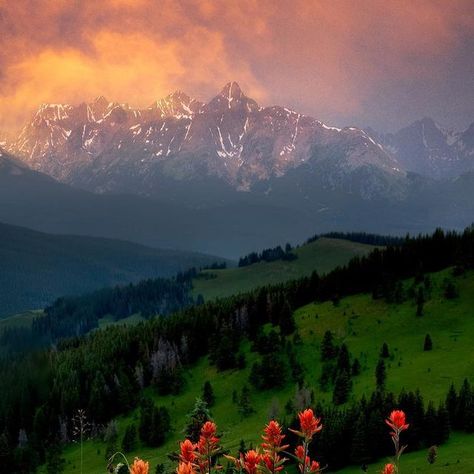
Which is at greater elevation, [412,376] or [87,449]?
[412,376]

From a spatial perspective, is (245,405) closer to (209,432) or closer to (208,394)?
(208,394)

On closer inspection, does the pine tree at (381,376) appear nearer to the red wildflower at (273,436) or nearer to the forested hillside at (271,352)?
the forested hillside at (271,352)

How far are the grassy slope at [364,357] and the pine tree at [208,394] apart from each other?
4.33 feet

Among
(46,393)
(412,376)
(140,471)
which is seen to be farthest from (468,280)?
(140,471)

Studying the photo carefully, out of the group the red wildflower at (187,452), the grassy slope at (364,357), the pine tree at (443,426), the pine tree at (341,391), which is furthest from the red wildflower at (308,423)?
the pine tree at (341,391)

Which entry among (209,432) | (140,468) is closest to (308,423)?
(209,432)

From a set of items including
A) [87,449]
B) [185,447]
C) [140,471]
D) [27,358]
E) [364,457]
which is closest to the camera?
[140,471]

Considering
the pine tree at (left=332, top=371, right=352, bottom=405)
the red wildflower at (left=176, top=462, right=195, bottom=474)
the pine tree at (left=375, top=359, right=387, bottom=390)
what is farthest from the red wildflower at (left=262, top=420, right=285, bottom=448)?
the pine tree at (left=375, top=359, right=387, bottom=390)

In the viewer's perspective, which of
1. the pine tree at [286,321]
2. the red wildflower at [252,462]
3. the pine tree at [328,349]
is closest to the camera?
the red wildflower at [252,462]

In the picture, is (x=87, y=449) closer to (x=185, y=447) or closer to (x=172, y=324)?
(x=172, y=324)

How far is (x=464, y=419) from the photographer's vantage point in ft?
226

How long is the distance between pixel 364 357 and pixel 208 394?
105ft

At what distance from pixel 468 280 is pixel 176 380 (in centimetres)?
6894

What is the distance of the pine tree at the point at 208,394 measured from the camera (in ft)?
381
